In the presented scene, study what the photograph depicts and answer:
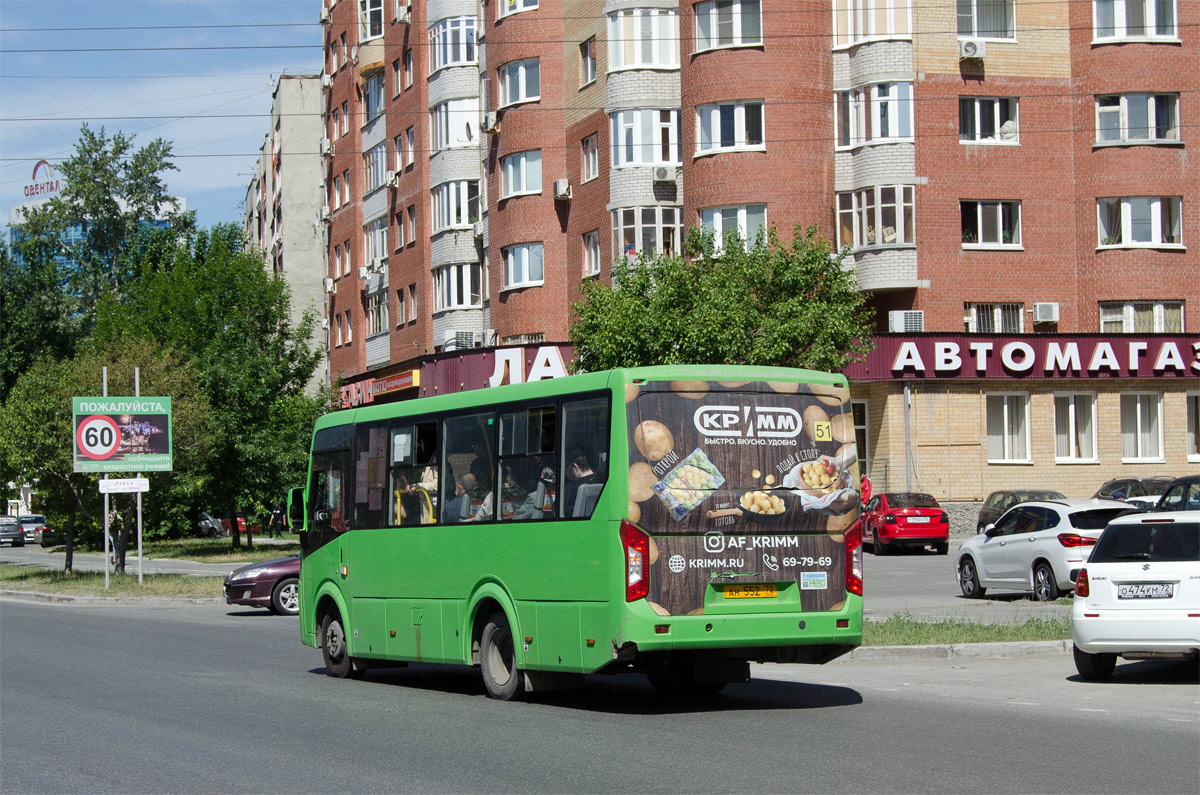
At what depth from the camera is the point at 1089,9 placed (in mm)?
43812

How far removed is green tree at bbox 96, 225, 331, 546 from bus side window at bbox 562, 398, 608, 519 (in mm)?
37252

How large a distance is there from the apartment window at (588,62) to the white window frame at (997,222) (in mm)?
12798

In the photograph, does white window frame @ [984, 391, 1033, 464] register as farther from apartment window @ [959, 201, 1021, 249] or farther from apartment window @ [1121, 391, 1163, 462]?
apartment window @ [959, 201, 1021, 249]

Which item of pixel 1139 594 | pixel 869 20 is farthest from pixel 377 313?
pixel 1139 594

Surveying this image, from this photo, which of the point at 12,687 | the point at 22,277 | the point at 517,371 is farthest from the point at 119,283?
the point at 12,687

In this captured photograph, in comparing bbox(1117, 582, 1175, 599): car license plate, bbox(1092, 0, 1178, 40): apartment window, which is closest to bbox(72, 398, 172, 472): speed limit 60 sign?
bbox(1117, 582, 1175, 599): car license plate

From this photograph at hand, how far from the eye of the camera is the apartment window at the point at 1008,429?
43438mm

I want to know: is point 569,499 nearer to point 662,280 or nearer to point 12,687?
point 12,687

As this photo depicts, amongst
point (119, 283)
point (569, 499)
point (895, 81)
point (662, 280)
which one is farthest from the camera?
point (119, 283)

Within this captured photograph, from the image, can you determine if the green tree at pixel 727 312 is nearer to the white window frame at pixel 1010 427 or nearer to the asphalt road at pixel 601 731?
the white window frame at pixel 1010 427

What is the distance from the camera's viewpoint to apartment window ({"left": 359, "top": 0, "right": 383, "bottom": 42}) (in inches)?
2470

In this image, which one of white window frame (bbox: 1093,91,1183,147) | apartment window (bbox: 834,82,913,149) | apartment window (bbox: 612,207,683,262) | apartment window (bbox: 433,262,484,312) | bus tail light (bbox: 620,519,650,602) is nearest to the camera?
bus tail light (bbox: 620,519,650,602)

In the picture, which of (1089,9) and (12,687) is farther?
(1089,9)

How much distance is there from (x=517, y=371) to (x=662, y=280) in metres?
14.4
